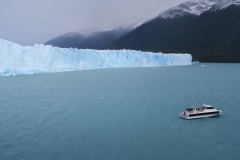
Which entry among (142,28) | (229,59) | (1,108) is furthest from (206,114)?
(142,28)

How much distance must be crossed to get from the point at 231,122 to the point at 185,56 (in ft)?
132

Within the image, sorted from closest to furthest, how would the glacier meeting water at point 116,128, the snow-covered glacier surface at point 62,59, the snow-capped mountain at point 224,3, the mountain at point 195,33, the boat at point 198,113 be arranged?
the glacier meeting water at point 116,128, the boat at point 198,113, the snow-covered glacier surface at point 62,59, the mountain at point 195,33, the snow-capped mountain at point 224,3

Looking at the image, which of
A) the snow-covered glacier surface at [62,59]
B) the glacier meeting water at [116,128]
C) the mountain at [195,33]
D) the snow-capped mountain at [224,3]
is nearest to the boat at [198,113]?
the glacier meeting water at [116,128]

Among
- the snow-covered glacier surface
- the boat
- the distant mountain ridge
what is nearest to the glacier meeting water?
the boat

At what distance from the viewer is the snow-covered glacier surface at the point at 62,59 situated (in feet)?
93.7

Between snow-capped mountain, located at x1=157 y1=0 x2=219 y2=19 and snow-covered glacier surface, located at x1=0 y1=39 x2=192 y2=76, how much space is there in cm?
4980

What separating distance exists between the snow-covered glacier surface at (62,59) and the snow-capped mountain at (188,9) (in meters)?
49.8

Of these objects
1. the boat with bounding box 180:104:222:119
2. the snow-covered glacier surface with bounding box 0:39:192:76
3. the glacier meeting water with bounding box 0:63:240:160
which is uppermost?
the snow-covered glacier surface with bounding box 0:39:192:76

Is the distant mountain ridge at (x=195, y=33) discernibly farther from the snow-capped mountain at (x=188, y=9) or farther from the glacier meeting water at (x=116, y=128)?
the glacier meeting water at (x=116, y=128)

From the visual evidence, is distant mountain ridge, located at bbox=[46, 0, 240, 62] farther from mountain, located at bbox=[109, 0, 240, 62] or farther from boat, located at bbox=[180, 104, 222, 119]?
boat, located at bbox=[180, 104, 222, 119]

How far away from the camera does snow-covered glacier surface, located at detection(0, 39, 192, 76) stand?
28562mm

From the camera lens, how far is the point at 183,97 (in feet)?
51.5


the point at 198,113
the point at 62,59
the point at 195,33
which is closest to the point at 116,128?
the point at 198,113

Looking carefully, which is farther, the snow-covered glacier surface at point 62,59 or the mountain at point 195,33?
the mountain at point 195,33
